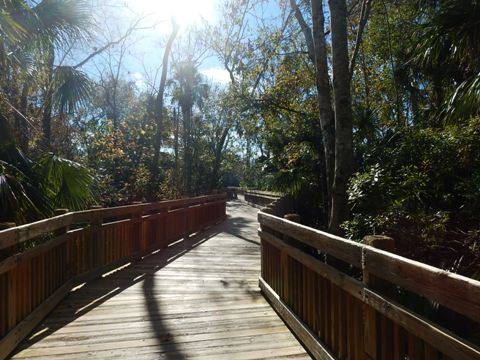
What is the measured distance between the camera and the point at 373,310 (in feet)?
7.27

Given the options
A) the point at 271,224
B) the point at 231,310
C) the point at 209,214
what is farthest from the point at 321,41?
the point at 209,214

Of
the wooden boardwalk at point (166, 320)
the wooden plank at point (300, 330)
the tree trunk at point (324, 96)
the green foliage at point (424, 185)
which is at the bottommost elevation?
the wooden boardwalk at point (166, 320)

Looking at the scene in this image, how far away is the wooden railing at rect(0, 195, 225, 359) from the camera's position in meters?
3.15

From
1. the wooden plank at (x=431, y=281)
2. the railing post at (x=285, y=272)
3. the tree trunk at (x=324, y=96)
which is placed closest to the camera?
the wooden plank at (x=431, y=281)

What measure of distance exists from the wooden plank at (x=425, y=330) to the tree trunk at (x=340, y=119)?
9.49ft

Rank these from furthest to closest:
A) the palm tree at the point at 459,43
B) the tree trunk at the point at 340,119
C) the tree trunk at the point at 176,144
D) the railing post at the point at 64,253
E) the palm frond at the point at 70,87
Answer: the tree trunk at the point at 176,144, the palm frond at the point at 70,87, the tree trunk at the point at 340,119, the railing post at the point at 64,253, the palm tree at the point at 459,43

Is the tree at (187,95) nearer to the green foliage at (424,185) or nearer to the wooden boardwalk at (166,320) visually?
the wooden boardwalk at (166,320)

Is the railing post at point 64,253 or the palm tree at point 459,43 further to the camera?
the railing post at point 64,253

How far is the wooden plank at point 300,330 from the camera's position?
115 inches

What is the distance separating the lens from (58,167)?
5340 mm

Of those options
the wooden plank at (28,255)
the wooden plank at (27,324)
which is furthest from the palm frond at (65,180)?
the wooden plank at (27,324)

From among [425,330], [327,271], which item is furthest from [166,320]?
[425,330]

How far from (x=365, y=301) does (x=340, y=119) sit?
128 inches

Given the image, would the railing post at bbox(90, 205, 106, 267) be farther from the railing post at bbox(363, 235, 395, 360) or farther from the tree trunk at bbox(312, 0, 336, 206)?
the railing post at bbox(363, 235, 395, 360)
